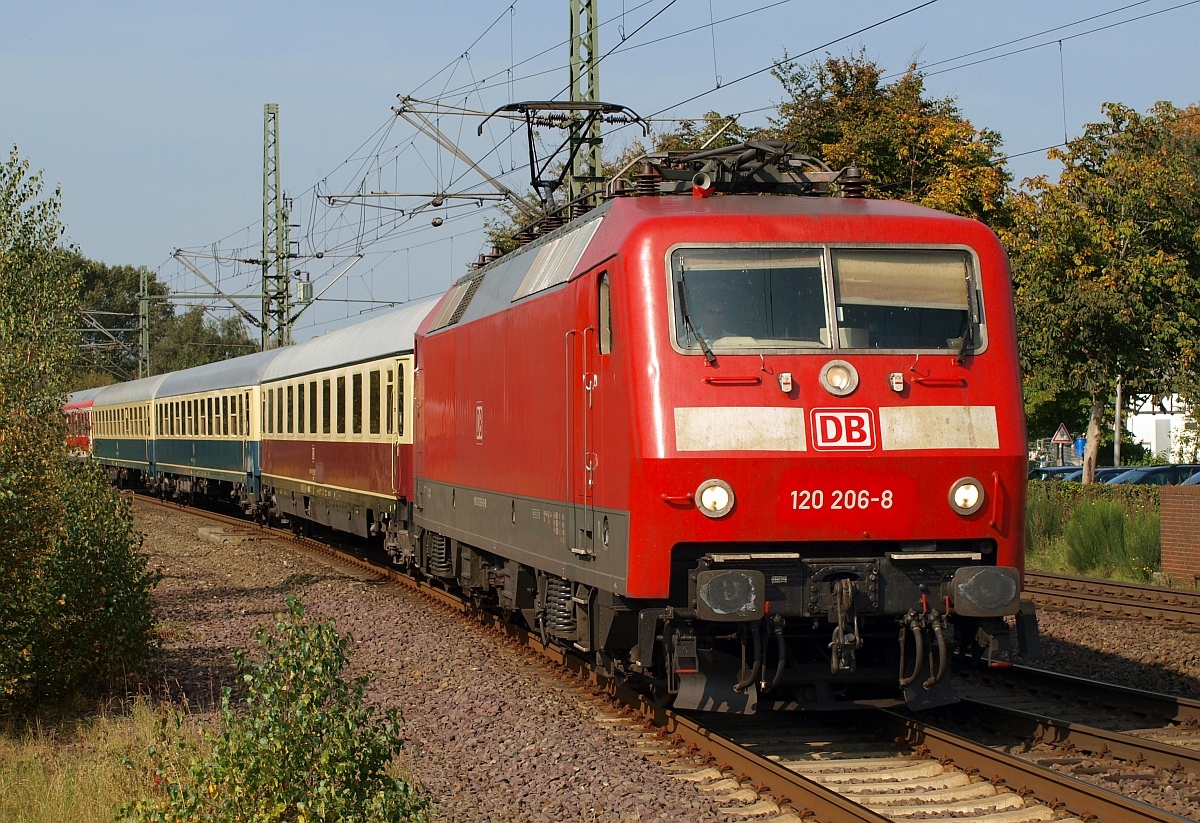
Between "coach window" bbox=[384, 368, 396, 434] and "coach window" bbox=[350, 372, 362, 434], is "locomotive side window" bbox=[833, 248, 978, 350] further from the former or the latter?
"coach window" bbox=[350, 372, 362, 434]

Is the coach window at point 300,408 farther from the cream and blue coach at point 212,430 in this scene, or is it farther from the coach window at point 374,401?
the coach window at point 374,401

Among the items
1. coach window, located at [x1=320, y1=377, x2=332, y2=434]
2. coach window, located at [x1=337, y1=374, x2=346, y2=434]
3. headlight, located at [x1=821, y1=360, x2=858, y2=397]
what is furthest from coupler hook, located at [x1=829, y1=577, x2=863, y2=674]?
coach window, located at [x1=320, y1=377, x2=332, y2=434]

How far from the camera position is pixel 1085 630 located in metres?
13.2

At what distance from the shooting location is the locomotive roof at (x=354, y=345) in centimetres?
1722

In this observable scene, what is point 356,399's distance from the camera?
65.0 feet

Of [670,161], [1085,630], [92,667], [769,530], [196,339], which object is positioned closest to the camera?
[769,530]

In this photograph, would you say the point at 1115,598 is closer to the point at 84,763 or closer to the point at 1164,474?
the point at 84,763

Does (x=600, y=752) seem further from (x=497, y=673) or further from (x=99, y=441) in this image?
(x=99, y=441)

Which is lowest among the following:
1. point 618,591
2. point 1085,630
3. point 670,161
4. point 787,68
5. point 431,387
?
point 1085,630

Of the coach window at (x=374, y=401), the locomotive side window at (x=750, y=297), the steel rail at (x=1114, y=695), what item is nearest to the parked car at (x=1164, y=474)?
the coach window at (x=374, y=401)

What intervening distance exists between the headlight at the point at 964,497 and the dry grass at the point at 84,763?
14.9 ft

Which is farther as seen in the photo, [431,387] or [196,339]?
[196,339]

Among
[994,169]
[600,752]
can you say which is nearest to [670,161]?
[600,752]

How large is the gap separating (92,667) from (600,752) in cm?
442
